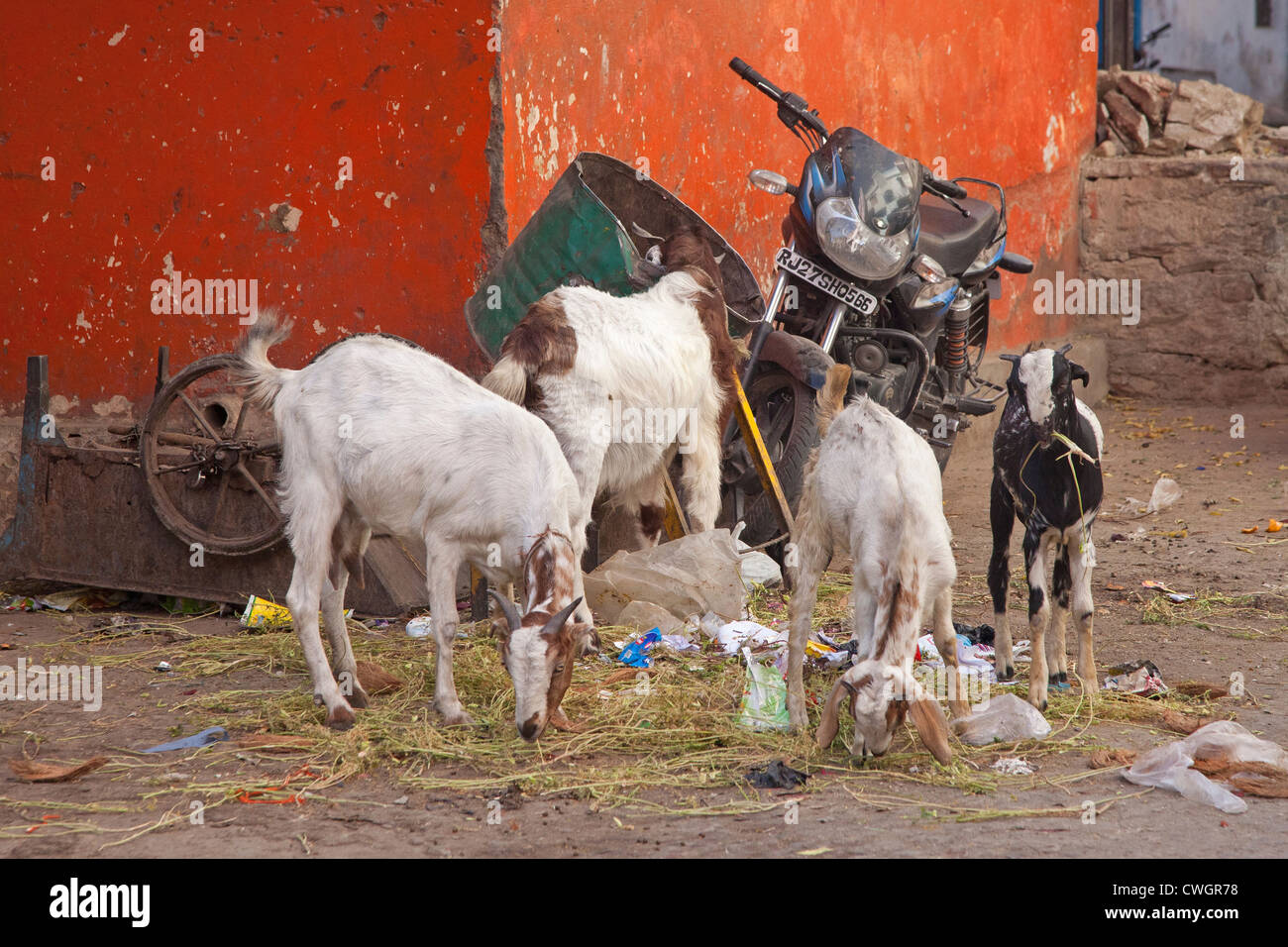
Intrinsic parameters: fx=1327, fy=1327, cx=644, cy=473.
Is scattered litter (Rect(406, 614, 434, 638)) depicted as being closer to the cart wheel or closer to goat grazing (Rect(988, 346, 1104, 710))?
the cart wheel

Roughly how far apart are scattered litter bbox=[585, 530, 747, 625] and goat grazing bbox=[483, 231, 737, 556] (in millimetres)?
323

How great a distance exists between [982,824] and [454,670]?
7.44ft

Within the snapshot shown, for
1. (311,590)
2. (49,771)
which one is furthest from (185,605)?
(49,771)

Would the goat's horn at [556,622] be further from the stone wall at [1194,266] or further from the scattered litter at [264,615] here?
the stone wall at [1194,266]

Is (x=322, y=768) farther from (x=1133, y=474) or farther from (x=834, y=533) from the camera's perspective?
(x=1133, y=474)

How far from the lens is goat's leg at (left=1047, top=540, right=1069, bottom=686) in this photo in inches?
193

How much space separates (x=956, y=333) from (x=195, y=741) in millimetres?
4397

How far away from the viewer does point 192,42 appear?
6949mm

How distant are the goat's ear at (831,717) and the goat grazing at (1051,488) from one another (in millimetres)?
910

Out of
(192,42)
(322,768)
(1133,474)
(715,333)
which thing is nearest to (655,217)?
(715,333)

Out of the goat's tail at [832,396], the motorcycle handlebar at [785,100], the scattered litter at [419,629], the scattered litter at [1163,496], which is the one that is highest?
the motorcycle handlebar at [785,100]

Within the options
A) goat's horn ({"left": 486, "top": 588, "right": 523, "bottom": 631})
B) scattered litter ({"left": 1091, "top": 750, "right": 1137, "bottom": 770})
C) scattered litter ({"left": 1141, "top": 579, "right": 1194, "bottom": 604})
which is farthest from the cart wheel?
scattered litter ({"left": 1141, "top": 579, "right": 1194, "bottom": 604})

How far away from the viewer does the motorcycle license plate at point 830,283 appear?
645 cm

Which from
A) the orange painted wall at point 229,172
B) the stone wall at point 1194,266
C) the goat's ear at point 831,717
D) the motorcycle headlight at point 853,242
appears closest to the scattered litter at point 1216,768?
the goat's ear at point 831,717
